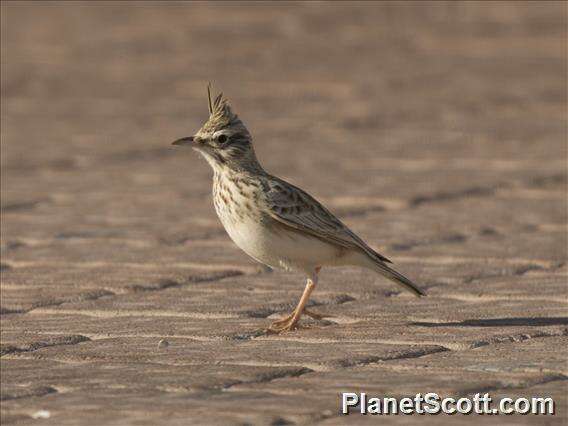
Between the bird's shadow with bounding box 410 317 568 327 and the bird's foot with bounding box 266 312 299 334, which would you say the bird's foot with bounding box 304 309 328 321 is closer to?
the bird's foot with bounding box 266 312 299 334

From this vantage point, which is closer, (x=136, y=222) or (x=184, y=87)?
(x=136, y=222)

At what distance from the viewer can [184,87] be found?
20797 millimetres

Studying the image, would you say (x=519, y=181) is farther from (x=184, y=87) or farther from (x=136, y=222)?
(x=184, y=87)

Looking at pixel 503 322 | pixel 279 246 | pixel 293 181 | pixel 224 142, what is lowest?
pixel 503 322

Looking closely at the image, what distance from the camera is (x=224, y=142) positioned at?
7992mm

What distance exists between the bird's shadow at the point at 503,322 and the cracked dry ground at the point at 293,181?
19 mm

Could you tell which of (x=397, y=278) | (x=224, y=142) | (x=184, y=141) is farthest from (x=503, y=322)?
(x=184, y=141)

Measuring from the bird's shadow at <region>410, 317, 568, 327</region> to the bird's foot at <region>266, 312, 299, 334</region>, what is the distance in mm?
583

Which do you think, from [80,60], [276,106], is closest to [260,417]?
[276,106]

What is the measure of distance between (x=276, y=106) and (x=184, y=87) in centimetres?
198

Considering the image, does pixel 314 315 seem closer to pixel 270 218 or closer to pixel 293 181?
pixel 270 218

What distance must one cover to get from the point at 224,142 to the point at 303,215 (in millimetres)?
527

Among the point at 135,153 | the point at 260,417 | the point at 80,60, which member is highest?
the point at 80,60

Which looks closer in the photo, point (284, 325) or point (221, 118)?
point (284, 325)
